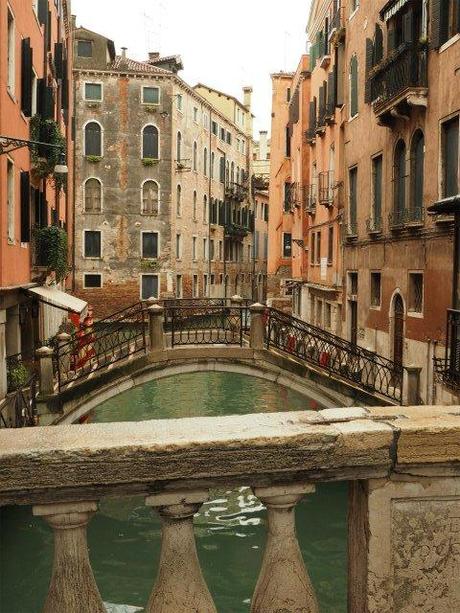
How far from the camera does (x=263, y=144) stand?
2879 inches

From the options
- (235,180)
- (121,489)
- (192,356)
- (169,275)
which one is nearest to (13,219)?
(192,356)

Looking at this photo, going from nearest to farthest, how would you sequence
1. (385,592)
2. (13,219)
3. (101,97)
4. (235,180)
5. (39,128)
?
(385,592)
(13,219)
(39,128)
(101,97)
(235,180)

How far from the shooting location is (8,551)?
33.7 ft

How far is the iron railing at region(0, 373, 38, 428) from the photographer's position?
9992mm

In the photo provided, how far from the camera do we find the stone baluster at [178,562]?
2049 millimetres

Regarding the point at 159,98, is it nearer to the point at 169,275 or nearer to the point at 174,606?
the point at 169,275

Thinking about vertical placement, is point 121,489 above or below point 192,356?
above

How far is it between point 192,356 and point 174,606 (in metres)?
12.0

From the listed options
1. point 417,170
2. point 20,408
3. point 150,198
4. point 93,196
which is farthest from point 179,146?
point 20,408

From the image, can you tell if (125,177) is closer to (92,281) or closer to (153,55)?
(92,281)

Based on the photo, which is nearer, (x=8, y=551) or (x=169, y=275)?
(x=8, y=551)

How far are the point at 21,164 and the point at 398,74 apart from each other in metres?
8.40

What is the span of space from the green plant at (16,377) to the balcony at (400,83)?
31.5ft

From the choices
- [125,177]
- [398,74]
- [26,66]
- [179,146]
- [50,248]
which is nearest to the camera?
[26,66]
